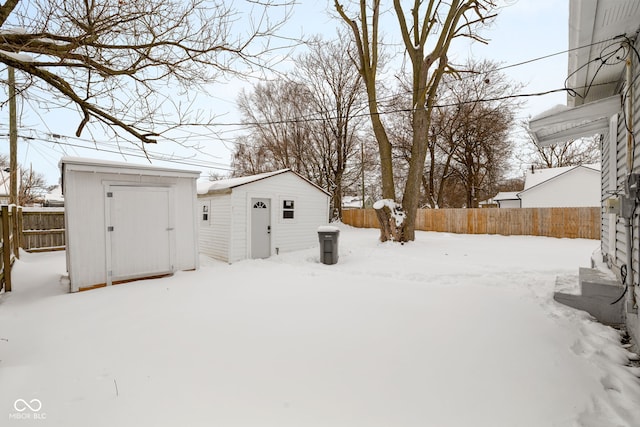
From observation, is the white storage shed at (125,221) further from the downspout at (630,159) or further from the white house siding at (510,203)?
the white house siding at (510,203)

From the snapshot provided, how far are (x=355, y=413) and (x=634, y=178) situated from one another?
3.31 metres

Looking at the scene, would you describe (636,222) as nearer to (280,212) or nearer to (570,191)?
(280,212)

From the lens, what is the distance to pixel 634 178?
109 inches

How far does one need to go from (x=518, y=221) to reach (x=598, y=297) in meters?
10.9

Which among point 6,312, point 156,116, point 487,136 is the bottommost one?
point 6,312

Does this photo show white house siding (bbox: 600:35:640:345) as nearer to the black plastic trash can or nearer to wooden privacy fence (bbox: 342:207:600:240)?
the black plastic trash can

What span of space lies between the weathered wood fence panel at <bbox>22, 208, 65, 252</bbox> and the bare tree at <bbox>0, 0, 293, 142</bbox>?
9.11 m

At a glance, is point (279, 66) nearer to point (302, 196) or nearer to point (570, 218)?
point (302, 196)

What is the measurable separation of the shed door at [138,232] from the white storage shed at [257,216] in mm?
2013

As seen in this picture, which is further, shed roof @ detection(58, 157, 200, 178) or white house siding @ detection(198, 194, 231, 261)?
white house siding @ detection(198, 194, 231, 261)

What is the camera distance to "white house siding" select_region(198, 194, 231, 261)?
27.0 ft

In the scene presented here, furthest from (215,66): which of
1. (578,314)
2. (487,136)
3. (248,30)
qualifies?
(487,136)

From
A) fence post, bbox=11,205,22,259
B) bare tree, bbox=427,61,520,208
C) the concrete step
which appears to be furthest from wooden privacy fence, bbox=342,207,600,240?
fence post, bbox=11,205,22,259

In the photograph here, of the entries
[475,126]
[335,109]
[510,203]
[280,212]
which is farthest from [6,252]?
[510,203]
